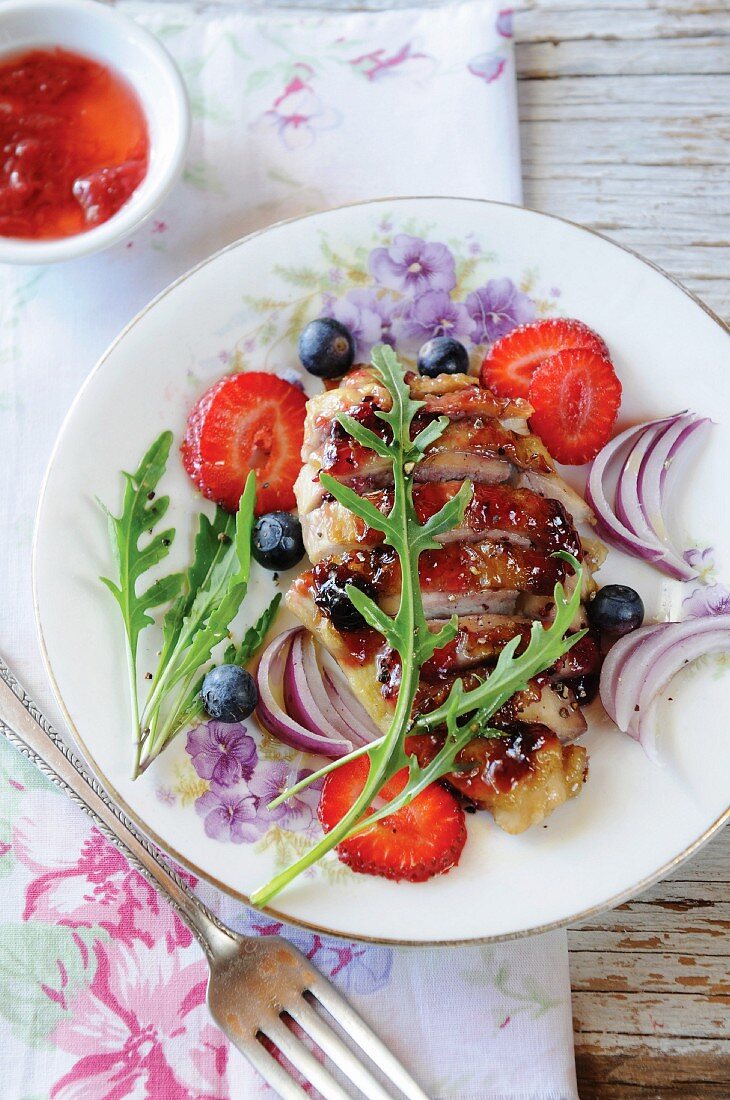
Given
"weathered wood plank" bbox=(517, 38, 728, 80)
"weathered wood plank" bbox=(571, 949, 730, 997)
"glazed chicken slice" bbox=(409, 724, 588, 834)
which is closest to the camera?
"glazed chicken slice" bbox=(409, 724, 588, 834)

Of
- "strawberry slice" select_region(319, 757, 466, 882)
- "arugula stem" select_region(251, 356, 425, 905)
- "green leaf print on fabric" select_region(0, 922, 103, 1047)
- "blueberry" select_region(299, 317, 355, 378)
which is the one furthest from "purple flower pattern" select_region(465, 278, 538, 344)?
"green leaf print on fabric" select_region(0, 922, 103, 1047)

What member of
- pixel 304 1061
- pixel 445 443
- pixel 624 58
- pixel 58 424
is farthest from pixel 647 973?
pixel 624 58

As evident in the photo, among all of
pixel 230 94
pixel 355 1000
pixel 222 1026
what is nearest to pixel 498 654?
pixel 355 1000

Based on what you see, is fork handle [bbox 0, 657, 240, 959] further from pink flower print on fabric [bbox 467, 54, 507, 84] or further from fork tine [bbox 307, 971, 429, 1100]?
pink flower print on fabric [bbox 467, 54, 507, 84]

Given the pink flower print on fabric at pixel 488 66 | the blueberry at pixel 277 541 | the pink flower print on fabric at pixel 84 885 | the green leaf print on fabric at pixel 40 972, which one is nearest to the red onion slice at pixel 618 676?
the blueberry at pixel 277 541

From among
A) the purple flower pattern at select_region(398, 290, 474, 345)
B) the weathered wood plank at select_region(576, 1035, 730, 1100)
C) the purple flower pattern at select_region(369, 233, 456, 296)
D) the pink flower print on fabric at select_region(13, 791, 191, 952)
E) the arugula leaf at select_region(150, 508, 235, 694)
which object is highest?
the purple flower pattern at select_region(369, 233, 456, 296)

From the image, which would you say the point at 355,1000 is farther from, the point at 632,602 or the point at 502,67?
the point at 502,67

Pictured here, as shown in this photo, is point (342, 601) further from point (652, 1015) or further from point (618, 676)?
point (652, 1015)
